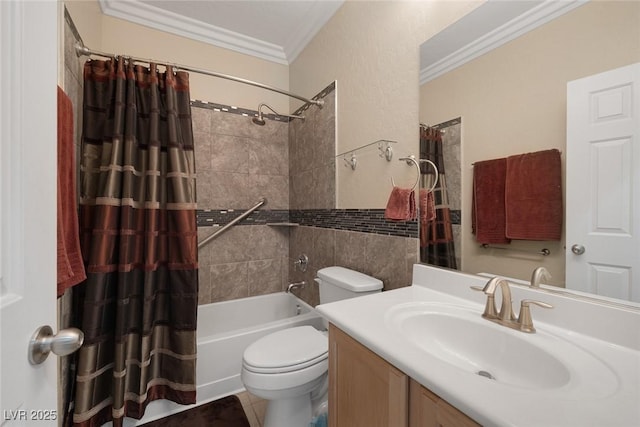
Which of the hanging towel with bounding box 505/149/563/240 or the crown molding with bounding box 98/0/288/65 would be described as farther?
the crown molding with bounding box 98/0/288/65

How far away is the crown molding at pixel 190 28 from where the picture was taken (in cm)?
175

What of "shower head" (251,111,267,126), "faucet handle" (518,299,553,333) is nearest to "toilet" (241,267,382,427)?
"faucet handle" (518,299,553,333)

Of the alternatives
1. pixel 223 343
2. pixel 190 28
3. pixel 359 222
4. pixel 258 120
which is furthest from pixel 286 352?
pixel 190 28

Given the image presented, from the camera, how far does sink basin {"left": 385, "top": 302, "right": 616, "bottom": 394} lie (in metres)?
0.60

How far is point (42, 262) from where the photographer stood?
1.49 feet

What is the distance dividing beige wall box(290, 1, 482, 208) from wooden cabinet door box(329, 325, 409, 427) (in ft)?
2.57

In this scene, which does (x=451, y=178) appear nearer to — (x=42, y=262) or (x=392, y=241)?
(x=392, y=241)

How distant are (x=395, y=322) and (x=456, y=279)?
365 millimetres

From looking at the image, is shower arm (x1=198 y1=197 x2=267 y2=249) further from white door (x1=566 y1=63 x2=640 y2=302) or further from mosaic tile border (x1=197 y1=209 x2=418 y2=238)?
white door (x1=566 y1=63 x2=640 y2=302)

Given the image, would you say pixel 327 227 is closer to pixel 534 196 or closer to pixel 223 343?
pixel 223 343

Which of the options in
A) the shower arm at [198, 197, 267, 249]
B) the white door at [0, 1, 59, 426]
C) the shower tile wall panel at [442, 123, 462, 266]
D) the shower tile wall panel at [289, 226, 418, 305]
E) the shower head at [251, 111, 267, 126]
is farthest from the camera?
the shower head at [251, 111, 267, 126]

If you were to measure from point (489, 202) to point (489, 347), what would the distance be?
48cm

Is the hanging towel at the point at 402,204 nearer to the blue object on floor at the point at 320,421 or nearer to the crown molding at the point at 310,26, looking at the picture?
the blue object on floor at the point at 320,421

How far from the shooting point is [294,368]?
45.6 inches
